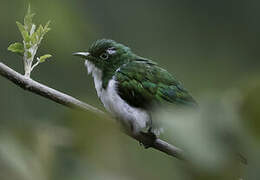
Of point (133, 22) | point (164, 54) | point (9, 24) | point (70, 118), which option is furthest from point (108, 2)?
point (70, 118)

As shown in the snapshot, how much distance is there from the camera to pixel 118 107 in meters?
3.25

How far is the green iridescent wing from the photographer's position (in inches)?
122

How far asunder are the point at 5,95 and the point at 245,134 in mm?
5292

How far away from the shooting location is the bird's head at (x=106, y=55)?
12.4ft

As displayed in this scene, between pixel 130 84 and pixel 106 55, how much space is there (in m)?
0.52

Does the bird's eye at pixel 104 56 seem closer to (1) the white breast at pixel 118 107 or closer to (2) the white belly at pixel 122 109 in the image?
(1) the white breast at pixel 118 107

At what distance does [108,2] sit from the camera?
28.8ft

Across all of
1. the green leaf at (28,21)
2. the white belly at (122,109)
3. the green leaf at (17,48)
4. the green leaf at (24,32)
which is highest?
the green leaf at (28,21)

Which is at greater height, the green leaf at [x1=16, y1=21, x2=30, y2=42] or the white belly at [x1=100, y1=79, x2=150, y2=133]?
the green leaf at [x1=16, y1=21, x2=30, y2=42]

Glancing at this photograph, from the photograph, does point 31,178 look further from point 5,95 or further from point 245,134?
point 5,95

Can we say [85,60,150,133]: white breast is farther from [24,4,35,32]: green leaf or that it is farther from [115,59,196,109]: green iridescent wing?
[24,4,35,32]: green leaf

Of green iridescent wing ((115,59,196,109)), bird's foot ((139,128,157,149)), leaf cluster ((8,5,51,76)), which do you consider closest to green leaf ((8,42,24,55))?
leaf cluster ((8,5,51,76))

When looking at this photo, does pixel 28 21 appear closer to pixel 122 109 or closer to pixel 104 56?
pixel 122 109

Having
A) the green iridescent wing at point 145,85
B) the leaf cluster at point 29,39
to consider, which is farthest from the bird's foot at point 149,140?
the leaf cluster at point 29,39
